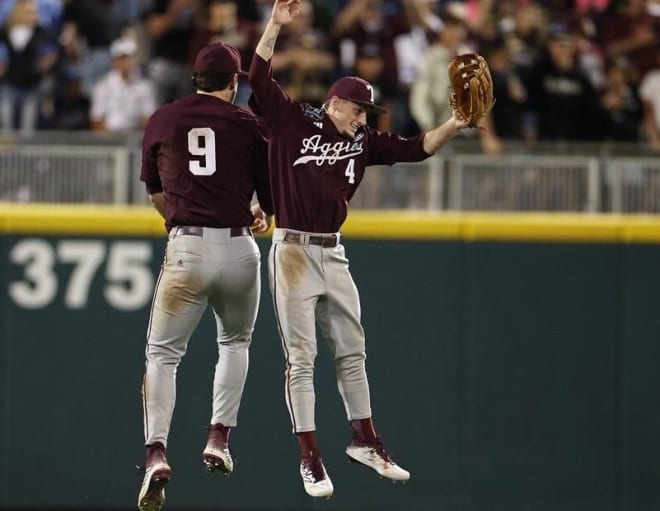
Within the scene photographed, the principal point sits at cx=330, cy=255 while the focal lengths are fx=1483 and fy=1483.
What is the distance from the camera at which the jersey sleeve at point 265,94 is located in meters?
7.56

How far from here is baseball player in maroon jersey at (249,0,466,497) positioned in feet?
25.6

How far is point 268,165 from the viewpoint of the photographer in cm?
793

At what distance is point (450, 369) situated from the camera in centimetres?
1018

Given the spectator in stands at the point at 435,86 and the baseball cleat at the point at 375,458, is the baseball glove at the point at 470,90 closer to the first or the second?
the baseball cleat at the point at 375,458

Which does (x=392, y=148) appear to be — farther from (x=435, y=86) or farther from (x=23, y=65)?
(x=23, y=65)

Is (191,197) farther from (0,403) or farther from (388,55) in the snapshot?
(388,55)

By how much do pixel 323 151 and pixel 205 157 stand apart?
24.5 inches

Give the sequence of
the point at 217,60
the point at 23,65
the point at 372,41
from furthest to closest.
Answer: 1. the point at 23,65
2. the point at 372,41
3. the point at 217,60

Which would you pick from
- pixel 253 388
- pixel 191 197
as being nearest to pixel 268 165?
pixel 191 197

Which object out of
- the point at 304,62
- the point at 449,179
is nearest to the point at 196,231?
the point at 449,179

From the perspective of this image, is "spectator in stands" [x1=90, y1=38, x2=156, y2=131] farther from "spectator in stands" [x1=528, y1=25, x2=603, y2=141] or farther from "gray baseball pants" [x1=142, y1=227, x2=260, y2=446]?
"gray baseball pants" [x1=142, y1=227, x2=260, y2=446]

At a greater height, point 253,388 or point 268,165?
point 268,165

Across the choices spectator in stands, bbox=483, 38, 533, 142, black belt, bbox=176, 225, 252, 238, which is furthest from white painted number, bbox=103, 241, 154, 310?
spectator in stands, bbox=483, 38, 533, 142

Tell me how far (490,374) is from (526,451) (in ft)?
1.93
